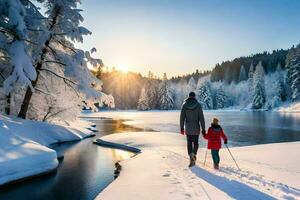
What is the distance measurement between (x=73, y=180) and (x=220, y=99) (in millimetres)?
104041

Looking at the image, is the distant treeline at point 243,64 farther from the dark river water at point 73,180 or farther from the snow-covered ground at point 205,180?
the snow-covered ground at point 205,180

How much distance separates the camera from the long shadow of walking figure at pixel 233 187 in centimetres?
719

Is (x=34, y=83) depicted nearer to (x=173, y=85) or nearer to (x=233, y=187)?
(x=233, y=187)

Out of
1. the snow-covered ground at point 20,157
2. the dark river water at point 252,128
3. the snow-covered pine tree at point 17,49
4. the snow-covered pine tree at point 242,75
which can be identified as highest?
the snow-covered pine tree at point 242,75

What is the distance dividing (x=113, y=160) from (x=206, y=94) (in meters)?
95.7

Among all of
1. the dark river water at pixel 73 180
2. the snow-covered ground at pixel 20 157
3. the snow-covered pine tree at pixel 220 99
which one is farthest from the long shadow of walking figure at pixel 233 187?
the snow-covered pine tree at pixel 220 99

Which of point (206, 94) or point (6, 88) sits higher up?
point (206, 94)

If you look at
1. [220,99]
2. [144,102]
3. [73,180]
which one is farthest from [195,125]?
[144,102]

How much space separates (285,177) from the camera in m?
9.10

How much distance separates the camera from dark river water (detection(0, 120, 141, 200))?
32.6ft

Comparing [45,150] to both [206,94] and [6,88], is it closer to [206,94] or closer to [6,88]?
[6,88]

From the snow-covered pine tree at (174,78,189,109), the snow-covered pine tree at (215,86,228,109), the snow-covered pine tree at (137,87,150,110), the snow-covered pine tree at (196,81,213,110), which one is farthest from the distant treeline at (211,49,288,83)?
the snow-covered pine tree at (137,87,150,110)

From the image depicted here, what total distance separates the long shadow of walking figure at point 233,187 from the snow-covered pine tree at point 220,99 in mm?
104519

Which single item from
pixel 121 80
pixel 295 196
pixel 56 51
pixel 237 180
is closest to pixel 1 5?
pixel 56 51
